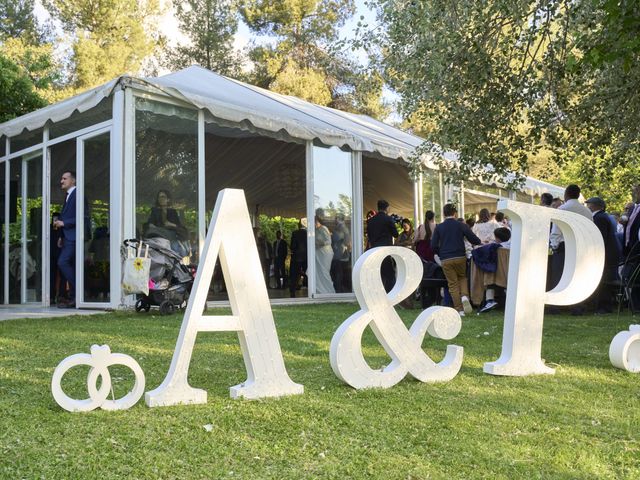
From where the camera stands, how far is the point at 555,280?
8.56 m

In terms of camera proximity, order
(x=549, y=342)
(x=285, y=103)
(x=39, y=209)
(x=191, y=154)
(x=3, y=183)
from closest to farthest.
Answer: (x=549, y=342)
(x=191, y=154)
(x=39, y=209)
(x=3, y=183)
(x=285, y=103)

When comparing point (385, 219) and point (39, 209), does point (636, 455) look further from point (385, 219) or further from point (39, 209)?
point (39, 209)

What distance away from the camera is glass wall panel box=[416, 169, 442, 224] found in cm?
1376

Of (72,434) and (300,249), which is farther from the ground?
(300,249)

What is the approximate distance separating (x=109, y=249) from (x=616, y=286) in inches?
249

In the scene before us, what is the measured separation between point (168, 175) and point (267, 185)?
21.8ft

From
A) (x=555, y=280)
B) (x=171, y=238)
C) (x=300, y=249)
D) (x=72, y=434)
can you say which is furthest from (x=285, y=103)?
(x=72, y=434)

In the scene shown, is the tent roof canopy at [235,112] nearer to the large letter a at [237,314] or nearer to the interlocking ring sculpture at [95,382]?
the large letter a at [237,314]

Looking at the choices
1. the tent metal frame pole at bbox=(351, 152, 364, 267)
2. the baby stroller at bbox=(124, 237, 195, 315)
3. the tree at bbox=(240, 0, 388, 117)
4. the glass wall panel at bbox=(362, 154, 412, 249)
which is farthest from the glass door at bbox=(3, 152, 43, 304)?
the tree at bbox=(240, 0, 388, 117)

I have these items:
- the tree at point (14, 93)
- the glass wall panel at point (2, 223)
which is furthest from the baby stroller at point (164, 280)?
the tree at point (14, 93)

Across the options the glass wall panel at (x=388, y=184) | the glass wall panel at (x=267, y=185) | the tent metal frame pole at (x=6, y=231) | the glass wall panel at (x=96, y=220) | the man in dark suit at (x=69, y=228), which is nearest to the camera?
the glass wall panel at (x=96, y=220)

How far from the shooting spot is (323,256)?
36.2ft

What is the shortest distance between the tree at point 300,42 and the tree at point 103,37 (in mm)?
4539

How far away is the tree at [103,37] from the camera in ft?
78.1
